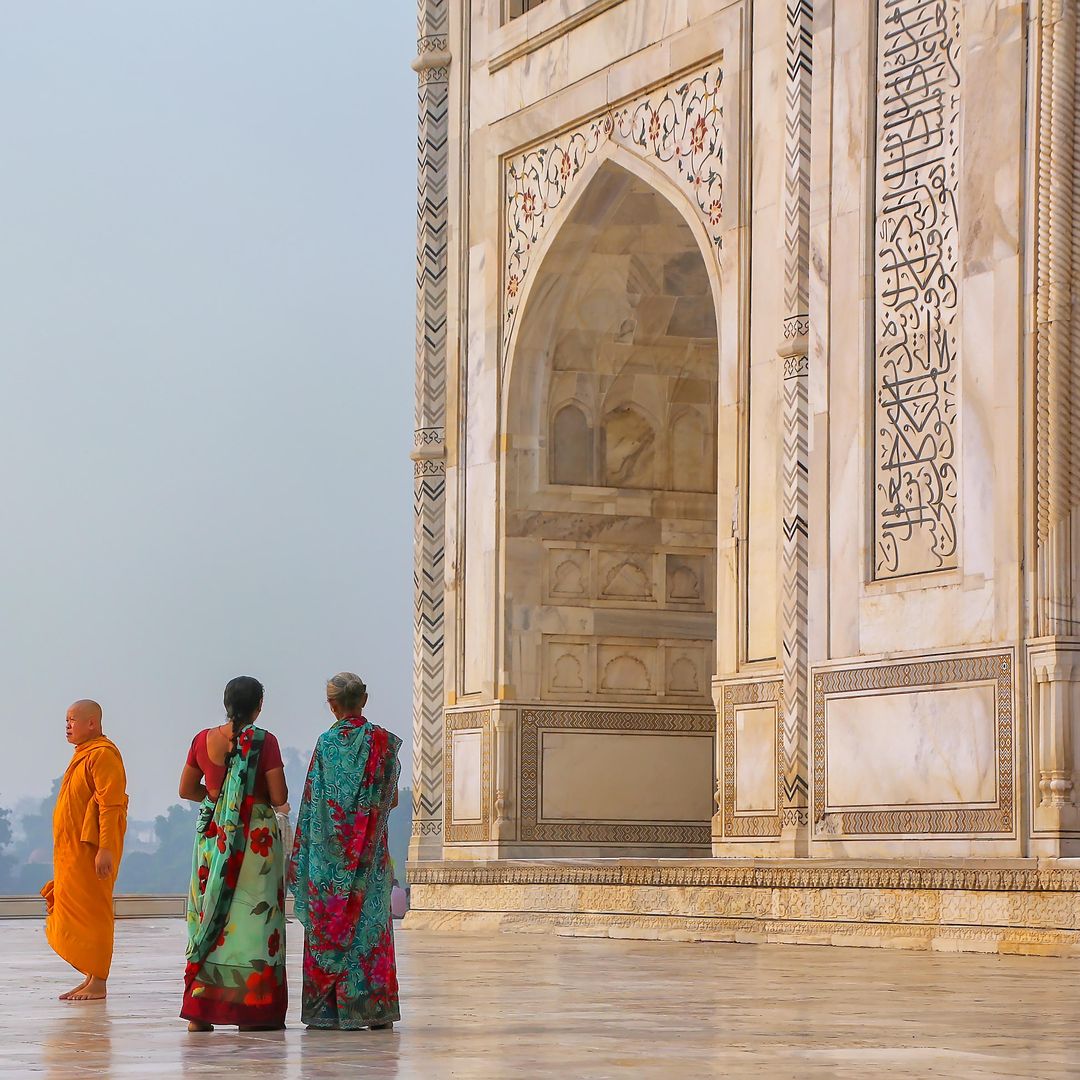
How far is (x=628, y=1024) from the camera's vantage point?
19.3 feet

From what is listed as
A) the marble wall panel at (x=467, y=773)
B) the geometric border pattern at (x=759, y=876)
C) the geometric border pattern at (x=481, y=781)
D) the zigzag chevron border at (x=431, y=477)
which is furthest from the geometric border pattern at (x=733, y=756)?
the zigzag chevron border at (x=431, y=477)

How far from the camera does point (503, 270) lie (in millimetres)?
14391

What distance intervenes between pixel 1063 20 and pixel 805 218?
1994 millimetres

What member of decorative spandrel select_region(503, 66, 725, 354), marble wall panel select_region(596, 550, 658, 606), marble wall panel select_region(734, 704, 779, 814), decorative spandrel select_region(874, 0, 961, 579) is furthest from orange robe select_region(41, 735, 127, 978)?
marble wall panel select_region(596, 550, 658, 606)

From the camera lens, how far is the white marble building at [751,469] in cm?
964

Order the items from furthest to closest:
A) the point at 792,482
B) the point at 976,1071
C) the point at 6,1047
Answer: the point at 792,482
the point at 6,1047
the point at 976,1071

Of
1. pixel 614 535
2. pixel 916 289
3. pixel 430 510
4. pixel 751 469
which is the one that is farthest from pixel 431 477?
pixel 916 289

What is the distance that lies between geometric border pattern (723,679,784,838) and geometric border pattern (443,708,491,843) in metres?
2.53

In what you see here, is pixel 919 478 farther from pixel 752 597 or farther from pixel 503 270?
pixel 503 270

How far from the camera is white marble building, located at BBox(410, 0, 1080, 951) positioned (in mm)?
9641

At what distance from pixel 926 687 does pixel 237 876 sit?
4.76 m

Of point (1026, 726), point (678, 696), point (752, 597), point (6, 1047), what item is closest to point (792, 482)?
point (752, 597)

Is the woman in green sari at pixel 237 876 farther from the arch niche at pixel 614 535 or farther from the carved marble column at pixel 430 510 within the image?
the carved marble column at pixel 430 510

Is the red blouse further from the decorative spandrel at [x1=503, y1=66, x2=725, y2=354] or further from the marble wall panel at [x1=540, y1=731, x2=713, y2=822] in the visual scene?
the marble wall panel at [x1=540, y1=731, x2=713, y2=822]
